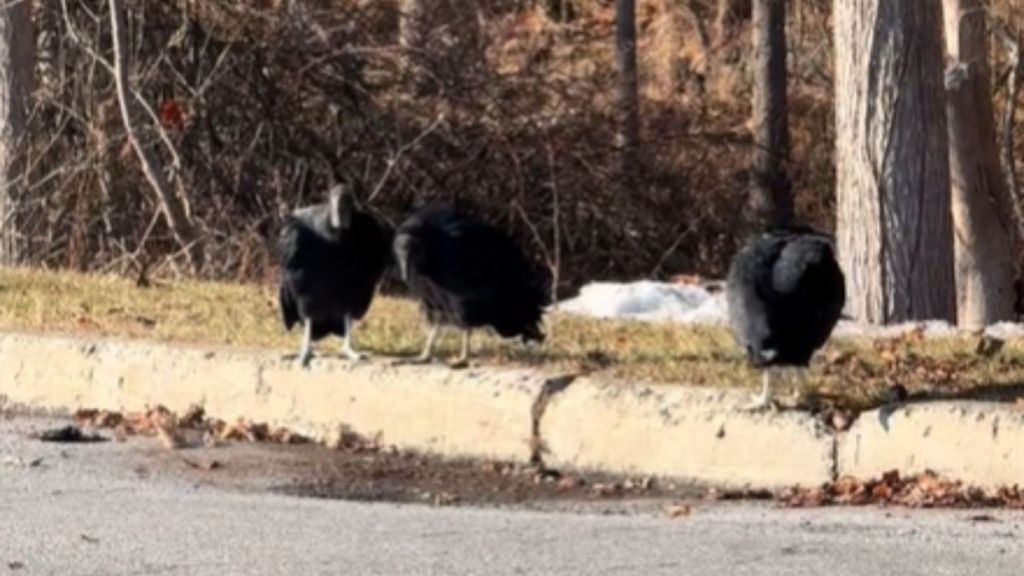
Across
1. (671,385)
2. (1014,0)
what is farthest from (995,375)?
(1014,0)

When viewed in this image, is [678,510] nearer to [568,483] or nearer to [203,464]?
[568,483]

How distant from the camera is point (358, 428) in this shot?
10.8m

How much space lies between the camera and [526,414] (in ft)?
34.0

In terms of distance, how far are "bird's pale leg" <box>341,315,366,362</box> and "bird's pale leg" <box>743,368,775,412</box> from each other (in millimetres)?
1968

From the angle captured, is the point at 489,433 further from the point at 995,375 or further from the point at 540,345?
the point at 995,375

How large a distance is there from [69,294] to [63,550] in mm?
6070

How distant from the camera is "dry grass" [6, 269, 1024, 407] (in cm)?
1055

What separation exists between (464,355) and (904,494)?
2.46 metres

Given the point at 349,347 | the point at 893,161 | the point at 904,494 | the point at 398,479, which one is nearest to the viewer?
the point at 904,494

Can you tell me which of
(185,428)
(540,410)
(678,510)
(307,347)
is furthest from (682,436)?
(185,428)

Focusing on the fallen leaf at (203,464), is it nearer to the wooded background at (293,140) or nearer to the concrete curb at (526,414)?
the concrete curb at (526,414)

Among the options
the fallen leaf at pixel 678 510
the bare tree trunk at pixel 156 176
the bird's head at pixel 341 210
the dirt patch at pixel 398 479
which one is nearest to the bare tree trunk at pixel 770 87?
the bare tree trunk at pixel 156 176

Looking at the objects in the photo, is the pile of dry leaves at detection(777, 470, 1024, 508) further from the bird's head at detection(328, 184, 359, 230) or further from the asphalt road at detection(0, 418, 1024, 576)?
the bird's head at detection(328, 184, 359, 230)

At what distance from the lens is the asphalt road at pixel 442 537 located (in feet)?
25.5
